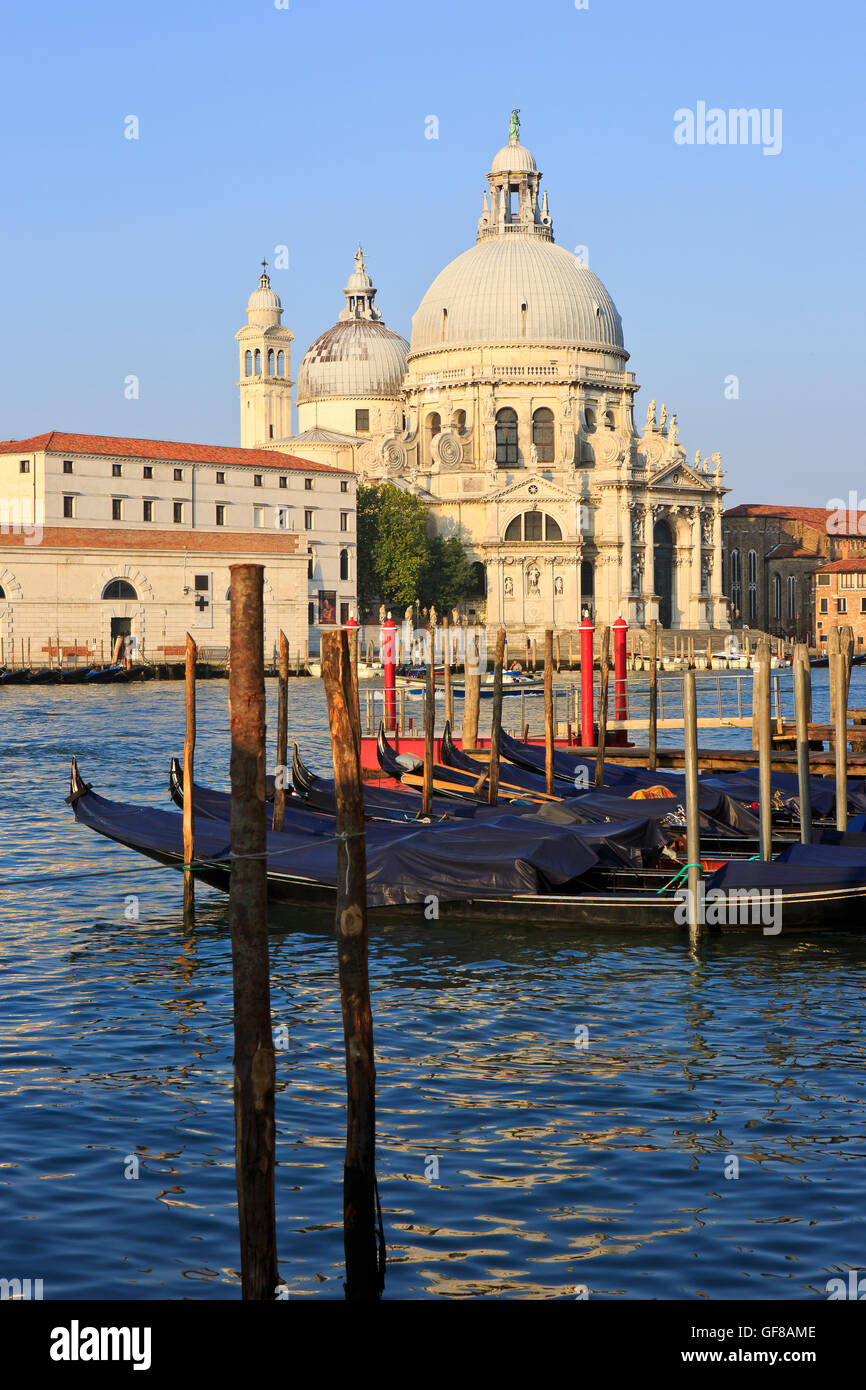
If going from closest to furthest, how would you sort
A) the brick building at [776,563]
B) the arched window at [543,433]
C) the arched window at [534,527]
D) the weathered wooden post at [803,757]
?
the weathered wooden post at [803,757]
the arched window at [534,527]
the arched window at [543,433]
the brick building at [776,563]

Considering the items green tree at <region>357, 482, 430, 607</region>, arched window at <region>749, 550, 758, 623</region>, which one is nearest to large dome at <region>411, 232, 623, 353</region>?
green tree at <region>357, 482, 430, 607</region>

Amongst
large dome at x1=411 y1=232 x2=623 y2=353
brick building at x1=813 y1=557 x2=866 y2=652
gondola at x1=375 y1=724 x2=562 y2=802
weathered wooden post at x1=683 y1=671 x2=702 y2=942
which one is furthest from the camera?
brick building at x1=813 y1=557 x2=866 y2=652

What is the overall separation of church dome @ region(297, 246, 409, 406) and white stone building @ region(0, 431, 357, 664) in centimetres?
2052

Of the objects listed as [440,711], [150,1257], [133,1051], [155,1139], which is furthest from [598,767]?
[440,711]

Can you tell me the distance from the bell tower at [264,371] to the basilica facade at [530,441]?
9cm

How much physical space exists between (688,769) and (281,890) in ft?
12.1

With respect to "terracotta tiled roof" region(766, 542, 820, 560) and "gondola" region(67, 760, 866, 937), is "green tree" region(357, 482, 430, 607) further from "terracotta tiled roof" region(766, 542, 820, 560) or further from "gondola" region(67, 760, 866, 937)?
"gondola" region(67, 760, 866, 937)

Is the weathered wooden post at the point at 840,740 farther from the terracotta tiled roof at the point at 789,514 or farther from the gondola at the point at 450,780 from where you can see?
the terracotta tiled roof at the point at 789,514

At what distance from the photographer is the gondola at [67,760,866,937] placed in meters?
13.4

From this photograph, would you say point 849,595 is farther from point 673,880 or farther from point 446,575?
point 673,880

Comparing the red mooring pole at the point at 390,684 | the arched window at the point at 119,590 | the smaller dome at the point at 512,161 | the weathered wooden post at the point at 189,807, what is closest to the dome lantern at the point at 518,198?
the smaller dome at the point at 512,161

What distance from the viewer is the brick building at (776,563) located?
95062 mm

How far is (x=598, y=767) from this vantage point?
818 inches
